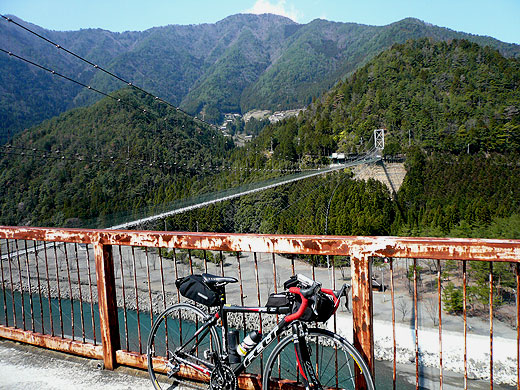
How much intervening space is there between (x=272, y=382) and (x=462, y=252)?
3.13ft

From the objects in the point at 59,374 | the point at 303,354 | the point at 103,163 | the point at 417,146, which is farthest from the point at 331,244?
the point at 103,163

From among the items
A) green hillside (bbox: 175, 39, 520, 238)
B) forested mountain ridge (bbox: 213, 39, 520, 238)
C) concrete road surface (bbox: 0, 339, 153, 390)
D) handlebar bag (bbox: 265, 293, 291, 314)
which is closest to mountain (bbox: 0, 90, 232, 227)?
green hillside (bbox: 175, 39, 520, 238)

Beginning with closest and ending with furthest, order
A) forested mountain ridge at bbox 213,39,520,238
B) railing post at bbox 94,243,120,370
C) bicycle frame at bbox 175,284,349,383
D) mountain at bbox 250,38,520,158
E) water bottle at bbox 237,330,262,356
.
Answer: bicycle frame at bbox 175,284,349,383 → water bottle at bbox 237,330,262,356 → railing post at bbox 94,243,120,370 → forested mountain ridge at bbox 213,39,520,238 → mountain at bbox 250,38,520,158

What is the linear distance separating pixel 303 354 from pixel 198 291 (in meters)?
0.52

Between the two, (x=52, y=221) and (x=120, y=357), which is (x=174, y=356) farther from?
(x=52, y=221)

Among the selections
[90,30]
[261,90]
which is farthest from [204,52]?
[261,90]

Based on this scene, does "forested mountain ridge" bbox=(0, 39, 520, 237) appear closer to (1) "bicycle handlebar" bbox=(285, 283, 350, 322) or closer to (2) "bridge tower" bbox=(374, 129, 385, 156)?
(2) "bridge tower" bbox=(374, 129, 385, 156)

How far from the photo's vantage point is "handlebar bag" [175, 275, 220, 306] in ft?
5.46

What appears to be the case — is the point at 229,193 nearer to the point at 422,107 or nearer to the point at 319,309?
the point at 319,309

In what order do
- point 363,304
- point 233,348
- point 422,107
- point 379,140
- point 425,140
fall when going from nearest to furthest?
point 363,304, point 233,348, point 425,140, point 379,140, point 422,107

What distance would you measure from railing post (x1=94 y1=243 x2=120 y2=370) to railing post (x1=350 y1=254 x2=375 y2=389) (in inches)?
51.0

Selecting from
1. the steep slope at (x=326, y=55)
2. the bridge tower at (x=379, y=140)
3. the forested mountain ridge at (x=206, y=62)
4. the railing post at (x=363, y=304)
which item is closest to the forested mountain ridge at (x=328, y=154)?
the bridge tower at (x=379, y=140)

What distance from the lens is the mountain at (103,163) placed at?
44.4 m

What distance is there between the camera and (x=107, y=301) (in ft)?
7.00
